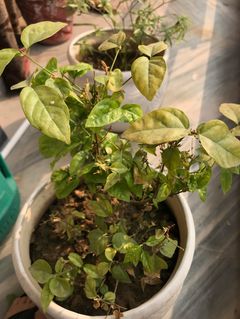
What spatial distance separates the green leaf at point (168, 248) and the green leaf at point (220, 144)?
0.65ft

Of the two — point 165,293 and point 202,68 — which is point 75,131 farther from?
point 202,68

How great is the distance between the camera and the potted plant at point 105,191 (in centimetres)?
40

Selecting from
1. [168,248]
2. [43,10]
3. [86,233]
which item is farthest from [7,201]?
[43,10]

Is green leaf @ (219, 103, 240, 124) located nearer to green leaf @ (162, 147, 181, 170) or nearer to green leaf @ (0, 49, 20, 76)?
green leaf @ (162, 147, 181, 170)

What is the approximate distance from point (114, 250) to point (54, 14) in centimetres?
109

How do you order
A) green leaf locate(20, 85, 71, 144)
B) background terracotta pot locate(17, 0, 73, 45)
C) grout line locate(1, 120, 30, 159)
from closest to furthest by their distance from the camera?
1. green leaf locate(20, 85, 71, 144)
2. grout line locate(1, 120, 30, 159)
3. background terracotta pot locate(17, 0, 73, 45)

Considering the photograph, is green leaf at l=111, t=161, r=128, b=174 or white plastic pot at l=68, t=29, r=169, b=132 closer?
green leaf at l=111, t=161, r=128, b=174

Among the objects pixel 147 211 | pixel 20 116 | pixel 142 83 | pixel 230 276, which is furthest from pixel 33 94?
pixel 20 116

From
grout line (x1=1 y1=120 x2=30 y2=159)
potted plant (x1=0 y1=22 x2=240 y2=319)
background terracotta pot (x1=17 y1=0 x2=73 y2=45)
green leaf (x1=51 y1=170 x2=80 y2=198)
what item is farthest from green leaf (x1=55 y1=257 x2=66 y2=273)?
background terracotta pot (x1=17 y1=0 x2=73 y2=45)

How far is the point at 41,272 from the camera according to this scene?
58 centimetres

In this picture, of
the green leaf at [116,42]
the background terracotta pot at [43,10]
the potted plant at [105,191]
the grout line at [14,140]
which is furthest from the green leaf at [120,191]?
the background terracotta pot at [43,10]

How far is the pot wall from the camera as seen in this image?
1.79ft

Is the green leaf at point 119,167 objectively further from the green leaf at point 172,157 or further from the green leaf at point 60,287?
the green leaf at point 60,287

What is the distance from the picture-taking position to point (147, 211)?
0.70 meters
